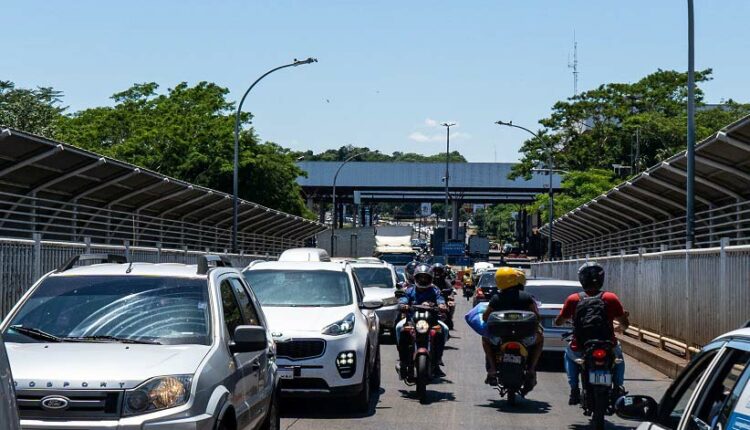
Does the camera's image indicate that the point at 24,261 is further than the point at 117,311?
Yes

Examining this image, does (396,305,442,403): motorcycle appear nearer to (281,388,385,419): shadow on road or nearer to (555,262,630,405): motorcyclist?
(281,388,385,419): shadow on road

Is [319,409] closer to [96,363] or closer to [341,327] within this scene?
[341,327]

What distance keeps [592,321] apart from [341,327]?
3023mm

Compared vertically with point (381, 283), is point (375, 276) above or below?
above

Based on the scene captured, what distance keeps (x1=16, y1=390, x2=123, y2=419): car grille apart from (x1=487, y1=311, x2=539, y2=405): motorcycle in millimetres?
7374

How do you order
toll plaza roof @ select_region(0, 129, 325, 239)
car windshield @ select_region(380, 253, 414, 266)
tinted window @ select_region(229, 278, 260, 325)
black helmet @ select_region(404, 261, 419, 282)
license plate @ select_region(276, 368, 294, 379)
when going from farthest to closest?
car windshield @ select_region(380, 253, 414, 266)
black helmet @ select_region(404, 261, 419, 282)
toll plaza roof @ select_region(0, 129, 325, 239)
license plate @ select_region(276, 368, 294, 379)
tinted window @ select_region(229, 278, 260, 325)

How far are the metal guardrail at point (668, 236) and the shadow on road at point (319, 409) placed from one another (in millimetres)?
10287

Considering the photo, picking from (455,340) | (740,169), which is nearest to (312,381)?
(740,169)

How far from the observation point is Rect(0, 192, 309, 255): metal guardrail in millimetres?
23828

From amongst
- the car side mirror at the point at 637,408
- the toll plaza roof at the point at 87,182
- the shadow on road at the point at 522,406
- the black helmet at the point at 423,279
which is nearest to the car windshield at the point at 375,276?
the toll plaza roof at the point at 87,182

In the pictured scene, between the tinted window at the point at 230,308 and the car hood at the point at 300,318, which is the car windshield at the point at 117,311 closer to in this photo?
the tinted window at the point at 230,308

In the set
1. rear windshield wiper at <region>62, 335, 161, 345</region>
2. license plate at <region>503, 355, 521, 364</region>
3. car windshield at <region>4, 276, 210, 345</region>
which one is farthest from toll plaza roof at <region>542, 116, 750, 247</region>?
rear windshield wiper at <region>62, 335, 161, 345</region>

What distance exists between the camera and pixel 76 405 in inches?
281

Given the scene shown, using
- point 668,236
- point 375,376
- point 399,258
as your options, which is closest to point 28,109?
point 399,258
